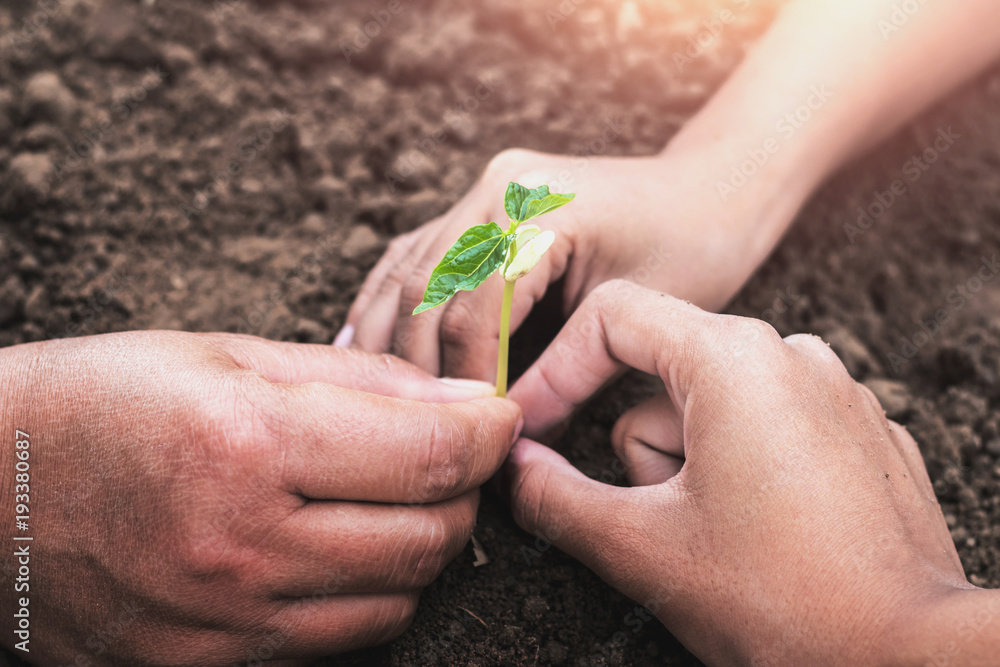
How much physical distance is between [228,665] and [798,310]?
163 cm

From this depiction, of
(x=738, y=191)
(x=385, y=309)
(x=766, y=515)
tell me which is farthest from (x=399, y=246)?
(x=766, y=515)

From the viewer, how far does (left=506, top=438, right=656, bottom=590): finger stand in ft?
3.66

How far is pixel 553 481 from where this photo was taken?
4.03 feet

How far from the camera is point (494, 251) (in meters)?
1.09

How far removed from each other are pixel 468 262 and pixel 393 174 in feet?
3.71

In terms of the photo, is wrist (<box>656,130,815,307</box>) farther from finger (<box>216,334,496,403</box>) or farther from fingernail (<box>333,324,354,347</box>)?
fingernail (<box>333,324,354,347</box>)

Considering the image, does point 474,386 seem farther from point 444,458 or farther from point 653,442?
point 653,442

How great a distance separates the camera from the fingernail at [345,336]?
5.42 ft

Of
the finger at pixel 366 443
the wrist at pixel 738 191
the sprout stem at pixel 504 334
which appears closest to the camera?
the finger at pixel 366 443

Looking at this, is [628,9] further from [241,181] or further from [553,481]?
[553,481]

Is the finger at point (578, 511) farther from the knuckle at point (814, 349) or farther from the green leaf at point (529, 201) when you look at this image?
the green leaf at point (529, 201)

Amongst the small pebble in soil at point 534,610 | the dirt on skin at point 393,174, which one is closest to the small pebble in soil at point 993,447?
the dirt on skin at point 393,174

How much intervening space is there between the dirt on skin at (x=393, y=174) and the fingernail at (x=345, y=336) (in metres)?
0.12

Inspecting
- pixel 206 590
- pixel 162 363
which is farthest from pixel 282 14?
pixel 206 590
